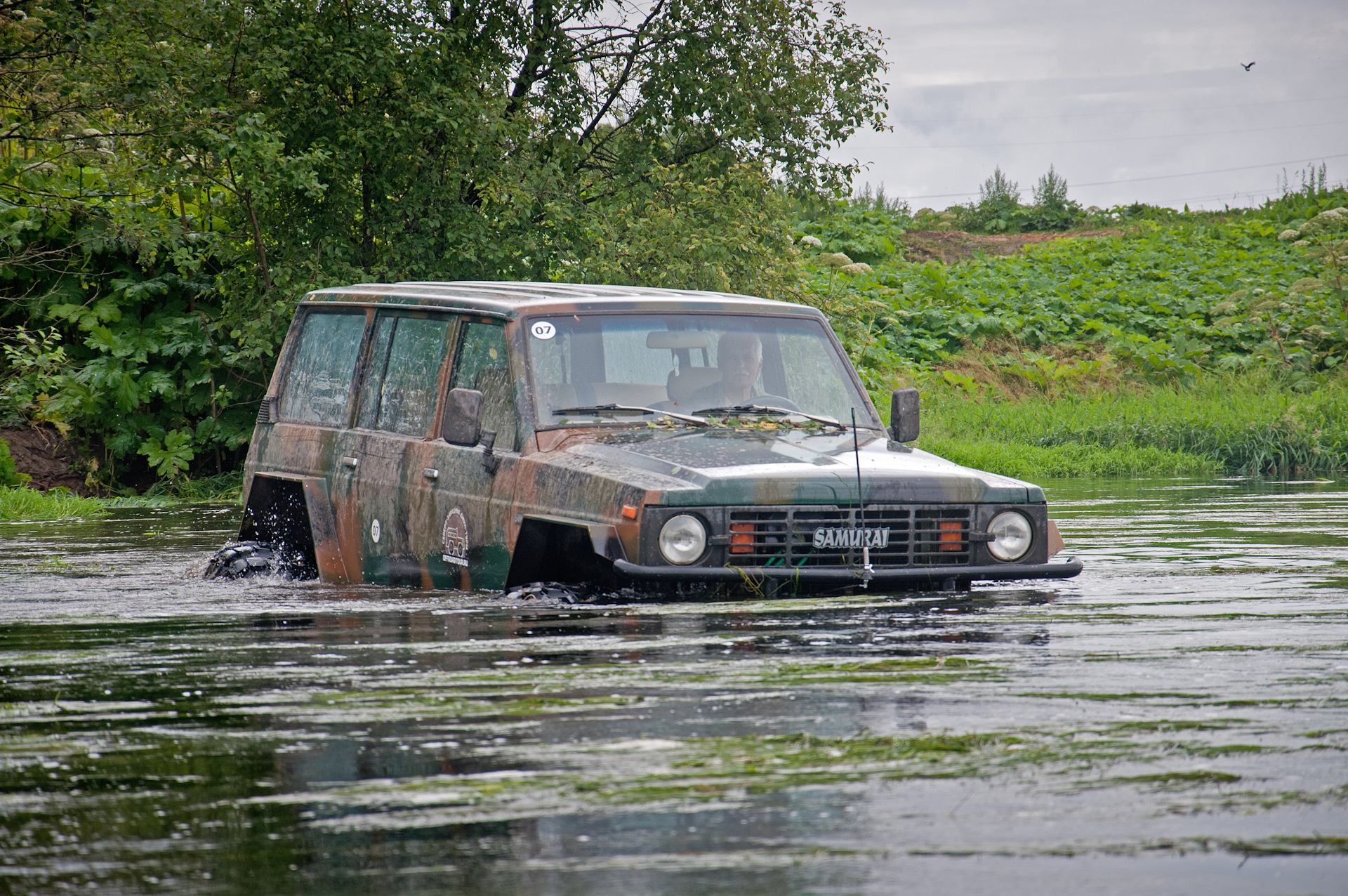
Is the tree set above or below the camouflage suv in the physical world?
above

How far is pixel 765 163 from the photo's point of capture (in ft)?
67.0

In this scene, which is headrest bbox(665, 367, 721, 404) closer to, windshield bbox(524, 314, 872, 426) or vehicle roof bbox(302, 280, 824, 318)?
windshield bbox(524, 314, 872, 426)

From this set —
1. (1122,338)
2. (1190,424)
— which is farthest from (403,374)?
(1122,338)

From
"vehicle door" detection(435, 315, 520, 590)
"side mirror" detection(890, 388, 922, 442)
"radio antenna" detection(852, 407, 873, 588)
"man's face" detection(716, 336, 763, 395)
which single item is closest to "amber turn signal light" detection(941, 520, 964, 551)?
"radio antenna" detection(852, 407, 873, 588)

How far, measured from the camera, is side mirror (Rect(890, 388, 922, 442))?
829 cm

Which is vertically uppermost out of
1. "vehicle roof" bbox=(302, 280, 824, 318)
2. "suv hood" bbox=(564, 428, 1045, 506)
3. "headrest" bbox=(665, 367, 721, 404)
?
"vehicle roof" bbox=(302, 280, 824, 318)

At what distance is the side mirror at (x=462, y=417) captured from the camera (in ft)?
24.0

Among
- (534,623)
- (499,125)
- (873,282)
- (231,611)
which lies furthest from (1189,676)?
(873,282)

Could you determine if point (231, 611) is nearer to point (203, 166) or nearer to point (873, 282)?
point (203, 166)

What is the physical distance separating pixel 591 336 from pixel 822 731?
149 inches

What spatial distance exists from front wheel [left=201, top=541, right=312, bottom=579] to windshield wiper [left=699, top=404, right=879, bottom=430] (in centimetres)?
278

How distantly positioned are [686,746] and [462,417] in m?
3.43

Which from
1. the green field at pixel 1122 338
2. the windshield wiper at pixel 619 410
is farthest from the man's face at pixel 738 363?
the green field at pixel 1122 338

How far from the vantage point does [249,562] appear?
930 cm
